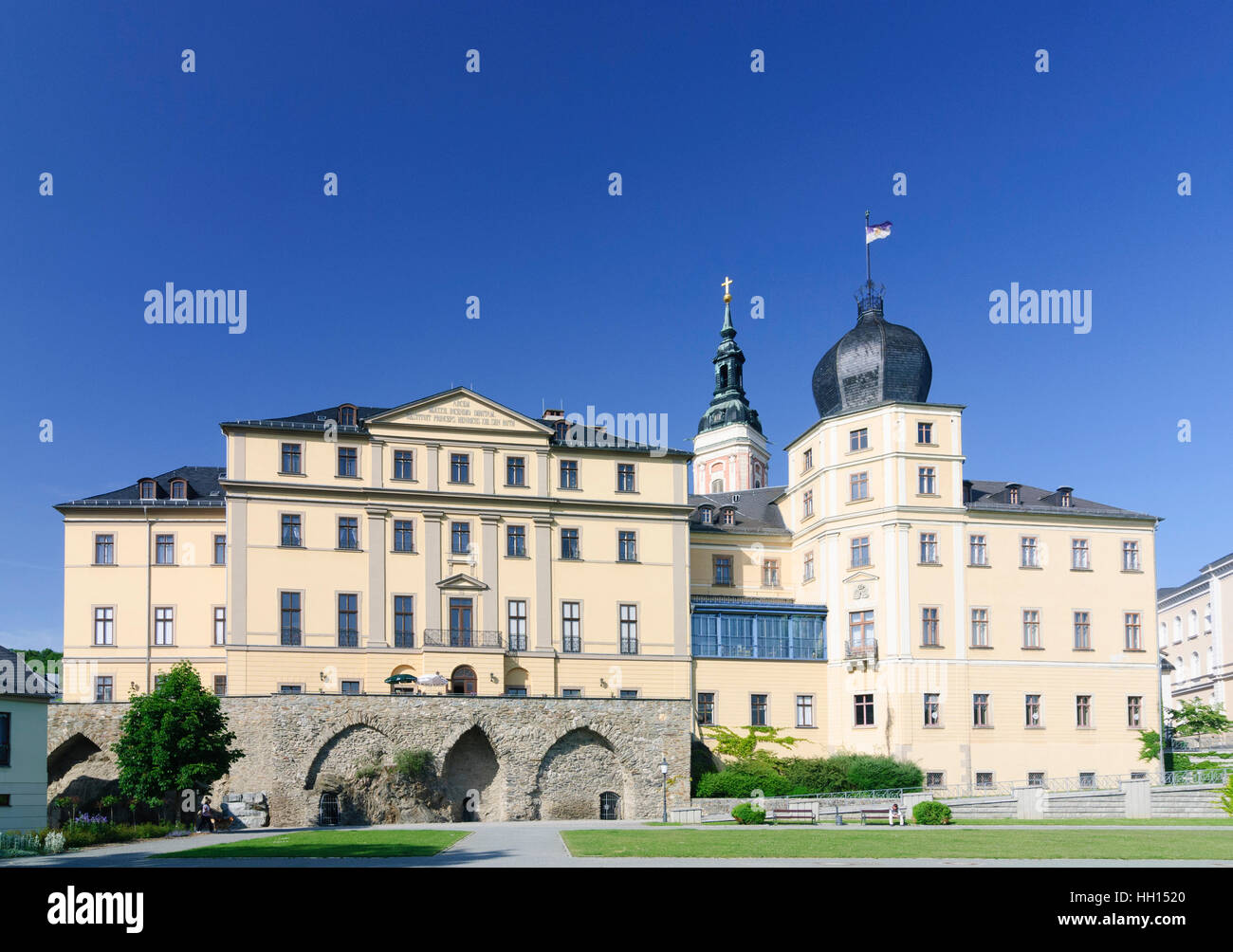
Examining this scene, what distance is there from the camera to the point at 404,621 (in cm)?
4972

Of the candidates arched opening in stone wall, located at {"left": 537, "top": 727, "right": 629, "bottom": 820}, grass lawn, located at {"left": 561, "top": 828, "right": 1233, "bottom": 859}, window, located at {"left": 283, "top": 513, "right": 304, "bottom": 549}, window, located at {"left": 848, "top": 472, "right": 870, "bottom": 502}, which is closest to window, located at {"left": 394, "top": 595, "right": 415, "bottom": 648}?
window, located at {"left": 283, "top": 513, "right": 304, "bottom": 549}

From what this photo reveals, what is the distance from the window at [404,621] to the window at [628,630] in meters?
9.24

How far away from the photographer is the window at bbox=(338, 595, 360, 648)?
160ft

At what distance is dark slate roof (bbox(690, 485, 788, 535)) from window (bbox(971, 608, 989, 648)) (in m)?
10.4

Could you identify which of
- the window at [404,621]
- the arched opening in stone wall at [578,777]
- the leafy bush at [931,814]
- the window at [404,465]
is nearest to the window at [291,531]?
the window at [404,465]

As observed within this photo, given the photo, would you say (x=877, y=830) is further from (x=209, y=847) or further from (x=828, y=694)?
(x=828, y=694)

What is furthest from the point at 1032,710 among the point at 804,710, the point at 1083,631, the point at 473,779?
the point at 473,779

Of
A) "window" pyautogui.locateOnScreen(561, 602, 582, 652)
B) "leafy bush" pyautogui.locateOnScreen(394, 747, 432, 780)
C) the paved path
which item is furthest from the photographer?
"window" pyautogui.locateOnScreen(561, 602, 582, 652)

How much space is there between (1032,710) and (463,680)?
2548 centimetres

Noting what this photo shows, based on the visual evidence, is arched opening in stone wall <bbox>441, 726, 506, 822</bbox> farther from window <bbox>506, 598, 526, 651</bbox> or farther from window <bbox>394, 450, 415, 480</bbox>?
window <bbox>394, 450, 415, 480</bbox>

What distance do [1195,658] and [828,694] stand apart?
36.7 m

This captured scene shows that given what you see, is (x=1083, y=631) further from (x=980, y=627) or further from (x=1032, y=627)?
(x=980, y=627)

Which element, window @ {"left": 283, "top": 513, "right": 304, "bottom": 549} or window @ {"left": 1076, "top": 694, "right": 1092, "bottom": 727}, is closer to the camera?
window @ {"left": 283, "top": 513, "right": 304, "bottom": 549}
